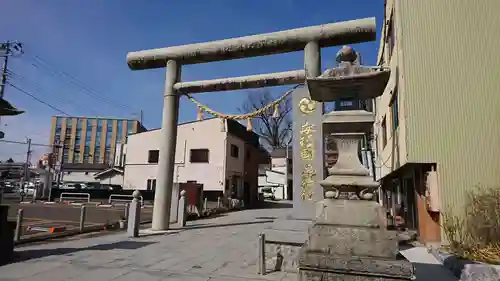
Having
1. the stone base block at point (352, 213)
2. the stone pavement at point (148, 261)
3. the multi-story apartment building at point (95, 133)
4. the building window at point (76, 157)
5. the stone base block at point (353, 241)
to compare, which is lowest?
the stone pavement at point (148, 261)

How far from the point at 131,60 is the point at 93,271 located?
897 cm

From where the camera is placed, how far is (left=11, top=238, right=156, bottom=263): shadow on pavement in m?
7.48

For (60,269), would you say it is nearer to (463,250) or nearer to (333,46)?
(463,250)

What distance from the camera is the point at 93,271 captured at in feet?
21.2

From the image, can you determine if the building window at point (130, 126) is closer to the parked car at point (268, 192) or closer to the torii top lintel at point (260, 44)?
the parked car at point (268, 192)

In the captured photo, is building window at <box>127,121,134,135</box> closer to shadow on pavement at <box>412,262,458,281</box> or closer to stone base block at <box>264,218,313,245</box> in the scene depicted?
stone base block at <box>264,218,313,245</box>

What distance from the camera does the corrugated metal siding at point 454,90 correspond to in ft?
30.0

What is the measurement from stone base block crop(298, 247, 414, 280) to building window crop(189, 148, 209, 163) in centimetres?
2416

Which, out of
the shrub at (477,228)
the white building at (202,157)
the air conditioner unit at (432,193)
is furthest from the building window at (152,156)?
the shrub at (477,228)

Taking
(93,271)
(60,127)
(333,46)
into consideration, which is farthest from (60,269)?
(60,127)

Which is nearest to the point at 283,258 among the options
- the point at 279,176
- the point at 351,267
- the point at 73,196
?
the point at 351,267

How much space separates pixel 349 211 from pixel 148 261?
5.00m

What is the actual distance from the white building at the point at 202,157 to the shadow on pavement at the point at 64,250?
1679 centimetres

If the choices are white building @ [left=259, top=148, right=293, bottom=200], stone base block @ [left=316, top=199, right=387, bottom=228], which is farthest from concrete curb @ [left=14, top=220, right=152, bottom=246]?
white building @ [left=259, top=148, right=293, bottom=200]
